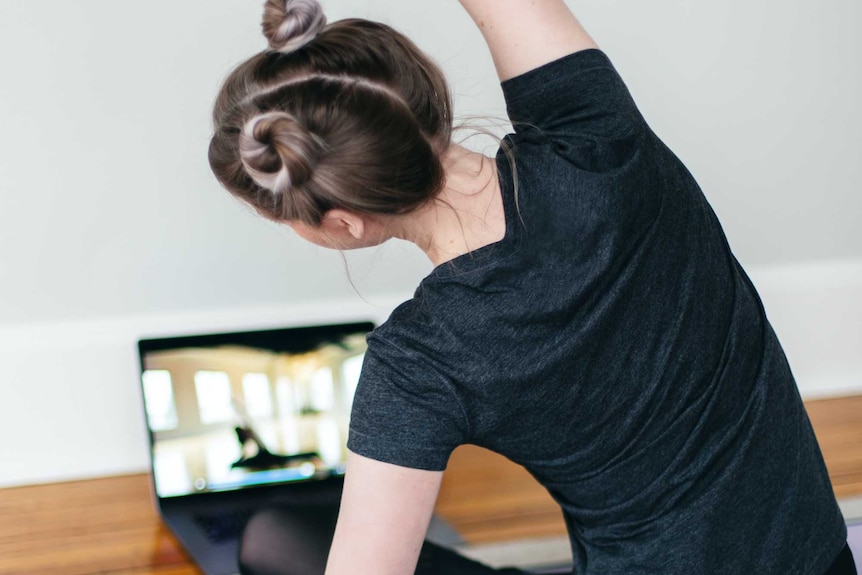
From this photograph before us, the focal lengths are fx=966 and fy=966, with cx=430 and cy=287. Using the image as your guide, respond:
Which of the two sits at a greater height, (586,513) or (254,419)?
(586,513)

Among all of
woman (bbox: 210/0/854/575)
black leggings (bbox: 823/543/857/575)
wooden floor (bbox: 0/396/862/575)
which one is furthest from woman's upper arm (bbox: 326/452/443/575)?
wooden floor (bbox: 0/396/862/575)

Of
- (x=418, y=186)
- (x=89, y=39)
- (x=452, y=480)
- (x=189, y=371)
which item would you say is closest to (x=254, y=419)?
(x=189, y=371)

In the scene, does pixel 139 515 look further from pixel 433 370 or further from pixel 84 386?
pixel 433 370

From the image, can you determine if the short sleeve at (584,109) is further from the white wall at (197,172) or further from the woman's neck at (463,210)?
the white wall at (197,172)

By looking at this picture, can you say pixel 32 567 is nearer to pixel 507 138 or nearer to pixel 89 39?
pixel 89 39

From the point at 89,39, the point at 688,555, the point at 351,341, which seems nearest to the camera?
the point at 688,555

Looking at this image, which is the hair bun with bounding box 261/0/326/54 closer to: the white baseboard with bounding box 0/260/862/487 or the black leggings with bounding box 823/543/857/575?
the black leggings with bounding box 823/543/857/575

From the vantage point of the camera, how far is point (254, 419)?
5.46 feet

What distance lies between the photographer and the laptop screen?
163cm

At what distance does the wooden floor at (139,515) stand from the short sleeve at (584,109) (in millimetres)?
885

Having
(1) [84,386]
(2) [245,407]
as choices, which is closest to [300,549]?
(2) [245,407]

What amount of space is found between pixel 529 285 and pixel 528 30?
0.75 feet

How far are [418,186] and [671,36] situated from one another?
1.18 metres

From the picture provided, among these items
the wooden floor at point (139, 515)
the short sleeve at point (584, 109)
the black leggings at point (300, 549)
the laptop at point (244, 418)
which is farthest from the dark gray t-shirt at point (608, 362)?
the laptop at point (244, 418)
